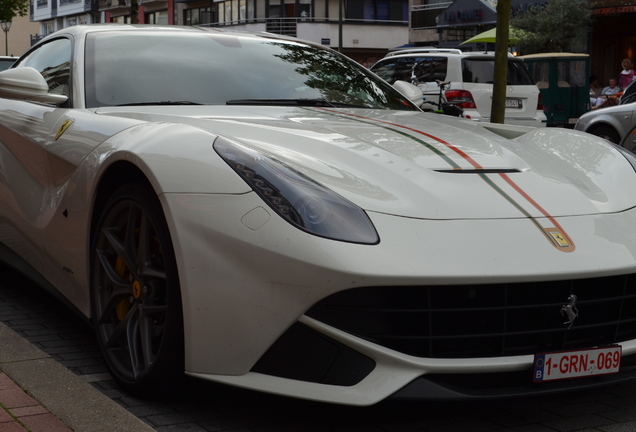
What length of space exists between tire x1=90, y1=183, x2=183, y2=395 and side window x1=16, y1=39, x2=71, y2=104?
1092mm

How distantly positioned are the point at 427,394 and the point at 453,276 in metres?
0.36

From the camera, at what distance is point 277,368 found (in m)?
2.84

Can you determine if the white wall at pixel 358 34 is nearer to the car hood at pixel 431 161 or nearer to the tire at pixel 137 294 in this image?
the car hood at pixel 431 161

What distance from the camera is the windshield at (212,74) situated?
165 inches

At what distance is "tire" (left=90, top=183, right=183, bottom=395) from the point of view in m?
3.01

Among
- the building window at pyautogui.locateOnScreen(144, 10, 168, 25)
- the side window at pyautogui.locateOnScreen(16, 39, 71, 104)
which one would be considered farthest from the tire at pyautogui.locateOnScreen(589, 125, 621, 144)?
the building window at pyautogui.locateOnScreen(144, 10, 168, 25)

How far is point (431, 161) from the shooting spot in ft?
10.7

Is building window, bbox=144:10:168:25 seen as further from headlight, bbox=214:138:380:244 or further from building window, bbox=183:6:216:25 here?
headlight, bbox=214:138:380:244

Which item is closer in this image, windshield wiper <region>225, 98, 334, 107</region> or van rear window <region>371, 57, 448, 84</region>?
windshield wiper <region>225, 98, 334, 107</region>

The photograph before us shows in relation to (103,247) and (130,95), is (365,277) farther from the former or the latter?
(130,95)

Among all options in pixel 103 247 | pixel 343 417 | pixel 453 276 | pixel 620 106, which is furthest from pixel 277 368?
pixel 620 106

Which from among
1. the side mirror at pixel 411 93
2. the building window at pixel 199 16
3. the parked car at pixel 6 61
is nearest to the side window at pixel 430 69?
the parked car at pixel 6 61

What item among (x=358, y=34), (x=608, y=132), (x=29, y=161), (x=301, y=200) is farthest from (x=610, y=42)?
(x=301, y=200)

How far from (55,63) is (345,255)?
8.63ft
